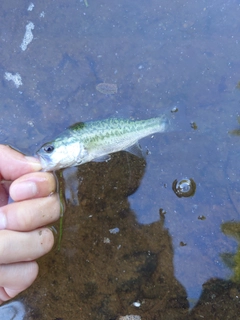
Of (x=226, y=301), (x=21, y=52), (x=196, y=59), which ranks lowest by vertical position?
(x=226, y=301)

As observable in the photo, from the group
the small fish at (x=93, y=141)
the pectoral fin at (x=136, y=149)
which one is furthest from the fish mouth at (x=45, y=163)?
the pectoral fin at (x=136, y=149)

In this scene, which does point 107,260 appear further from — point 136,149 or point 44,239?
point 136,149

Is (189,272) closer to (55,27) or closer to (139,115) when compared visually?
(139,115)

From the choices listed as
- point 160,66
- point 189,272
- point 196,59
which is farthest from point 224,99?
point 189,272

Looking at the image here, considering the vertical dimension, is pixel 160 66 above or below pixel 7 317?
above

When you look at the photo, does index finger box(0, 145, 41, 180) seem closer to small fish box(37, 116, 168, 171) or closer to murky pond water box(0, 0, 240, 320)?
small fish box(37, 116, 168, 171)

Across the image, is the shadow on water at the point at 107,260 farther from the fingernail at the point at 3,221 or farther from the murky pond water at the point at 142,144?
the fingernail at the point at 3,221

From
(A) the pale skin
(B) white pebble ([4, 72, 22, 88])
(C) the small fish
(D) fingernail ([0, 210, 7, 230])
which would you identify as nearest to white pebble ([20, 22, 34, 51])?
(B) white pebble ([4, 72, 22, 88])
